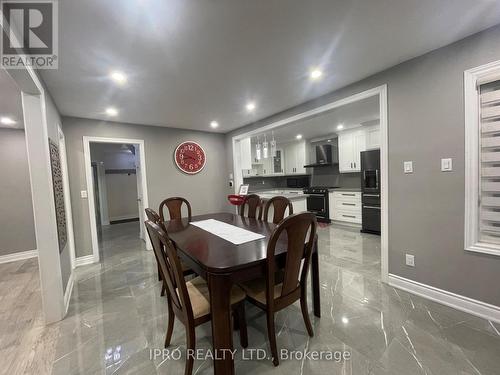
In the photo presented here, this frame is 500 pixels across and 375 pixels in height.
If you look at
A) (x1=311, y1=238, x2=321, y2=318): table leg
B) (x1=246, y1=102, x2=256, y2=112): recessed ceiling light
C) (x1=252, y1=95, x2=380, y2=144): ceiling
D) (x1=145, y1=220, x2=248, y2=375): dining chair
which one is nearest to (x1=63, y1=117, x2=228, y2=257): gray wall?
(x1=252, y1=95, x2=380, y2=144): ceiling

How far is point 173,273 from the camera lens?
50.8 inches

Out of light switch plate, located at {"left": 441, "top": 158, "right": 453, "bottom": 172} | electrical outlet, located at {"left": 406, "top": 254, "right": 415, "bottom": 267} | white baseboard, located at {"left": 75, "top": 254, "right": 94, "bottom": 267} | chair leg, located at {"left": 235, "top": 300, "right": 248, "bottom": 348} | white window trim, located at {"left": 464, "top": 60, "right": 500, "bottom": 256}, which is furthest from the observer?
white baseboard, located at {"left": 75, "top": 254, "right": 94, "bottom": 267}

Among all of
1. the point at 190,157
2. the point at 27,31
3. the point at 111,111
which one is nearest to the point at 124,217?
the point at 190,157

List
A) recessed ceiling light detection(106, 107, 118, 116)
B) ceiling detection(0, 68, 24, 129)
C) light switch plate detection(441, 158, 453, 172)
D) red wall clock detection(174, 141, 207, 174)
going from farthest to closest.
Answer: red wall clock detection(174, 141, 207, 174)
recessed ceiling light detection(106, 107, 118, 116)
ceiling detection(0, 68, 24, 129)
light switch plate detection(441, 158, 453, 172)

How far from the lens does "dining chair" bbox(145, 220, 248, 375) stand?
1.21 m

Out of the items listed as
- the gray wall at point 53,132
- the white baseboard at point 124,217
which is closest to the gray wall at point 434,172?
the gray wall at point 53,132

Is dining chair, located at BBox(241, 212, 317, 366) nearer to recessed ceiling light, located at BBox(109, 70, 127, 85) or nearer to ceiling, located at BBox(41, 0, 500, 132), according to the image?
ceiling, located at BBox(41, 0, 500, 132)

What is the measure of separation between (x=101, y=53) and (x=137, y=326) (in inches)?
90.7

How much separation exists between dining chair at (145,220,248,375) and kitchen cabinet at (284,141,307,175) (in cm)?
489

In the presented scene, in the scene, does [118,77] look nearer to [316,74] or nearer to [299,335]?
[316,74]

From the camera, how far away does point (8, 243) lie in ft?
11.6

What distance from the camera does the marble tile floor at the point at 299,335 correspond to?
1.39m

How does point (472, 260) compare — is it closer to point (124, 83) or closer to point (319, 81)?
point (319, 81)

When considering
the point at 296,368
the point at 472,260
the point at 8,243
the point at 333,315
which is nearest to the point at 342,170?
the point at 472,260
